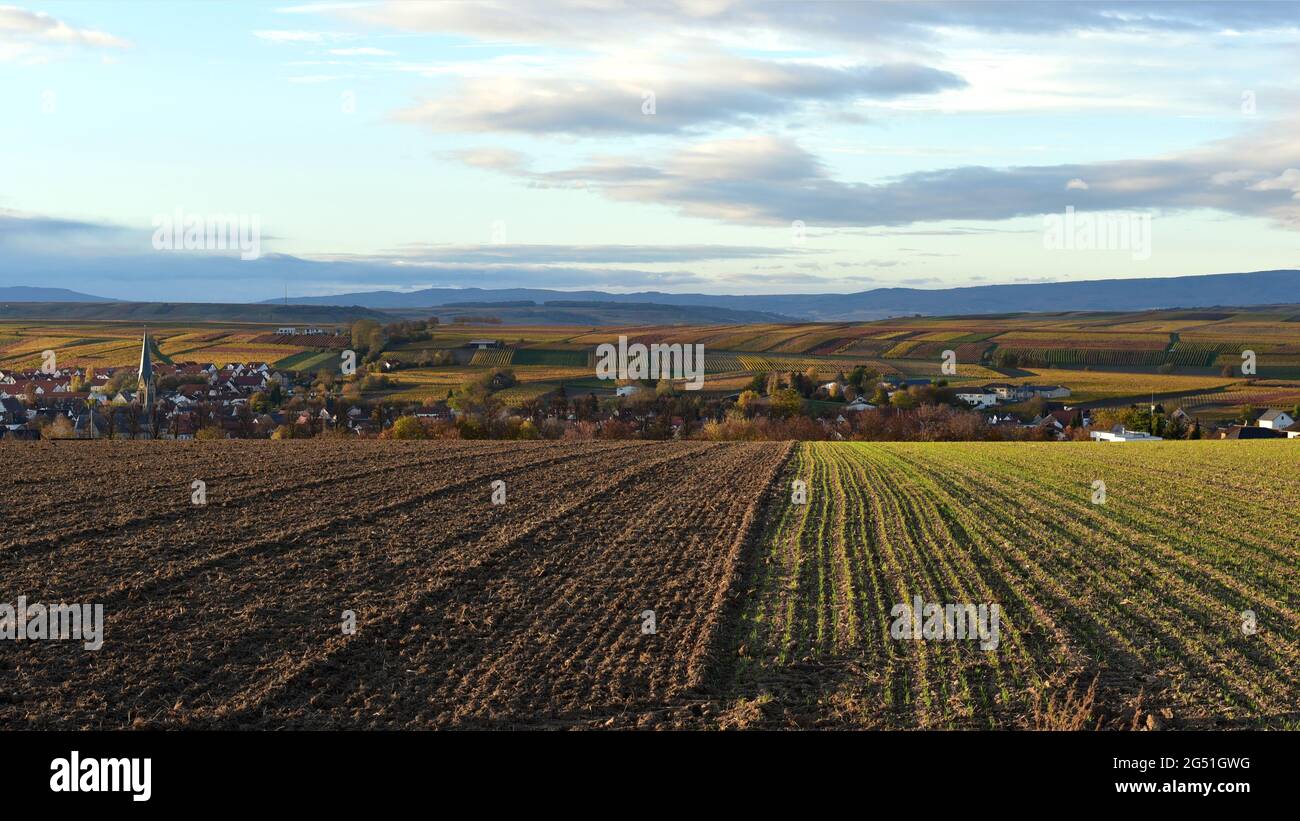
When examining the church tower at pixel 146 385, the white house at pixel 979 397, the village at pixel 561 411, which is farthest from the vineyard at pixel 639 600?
the white house at pixel 979 397

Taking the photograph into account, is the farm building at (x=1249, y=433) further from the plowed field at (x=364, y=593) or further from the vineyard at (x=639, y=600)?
the plowed field at (x=364, y=593)

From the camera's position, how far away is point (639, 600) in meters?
15.3

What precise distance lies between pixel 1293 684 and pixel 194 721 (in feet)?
35.4

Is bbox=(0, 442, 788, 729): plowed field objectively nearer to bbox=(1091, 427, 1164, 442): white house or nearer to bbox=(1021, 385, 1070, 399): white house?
bbox=(1091, 427, 1164, 442): white house

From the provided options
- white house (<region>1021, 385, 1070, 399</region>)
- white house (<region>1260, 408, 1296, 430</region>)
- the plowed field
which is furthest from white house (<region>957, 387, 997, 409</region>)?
the plowed field

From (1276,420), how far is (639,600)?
74015 millimetres

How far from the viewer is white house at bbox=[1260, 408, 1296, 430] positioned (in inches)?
2943

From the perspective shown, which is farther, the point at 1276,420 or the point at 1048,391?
the point at 1048,391

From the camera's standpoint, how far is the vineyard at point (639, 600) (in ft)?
35.6

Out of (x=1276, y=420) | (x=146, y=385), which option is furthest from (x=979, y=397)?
(x=146, y=385)

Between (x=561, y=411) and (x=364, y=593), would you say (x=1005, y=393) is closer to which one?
(x=561, y=411)

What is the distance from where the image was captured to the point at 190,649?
40.9 ft
